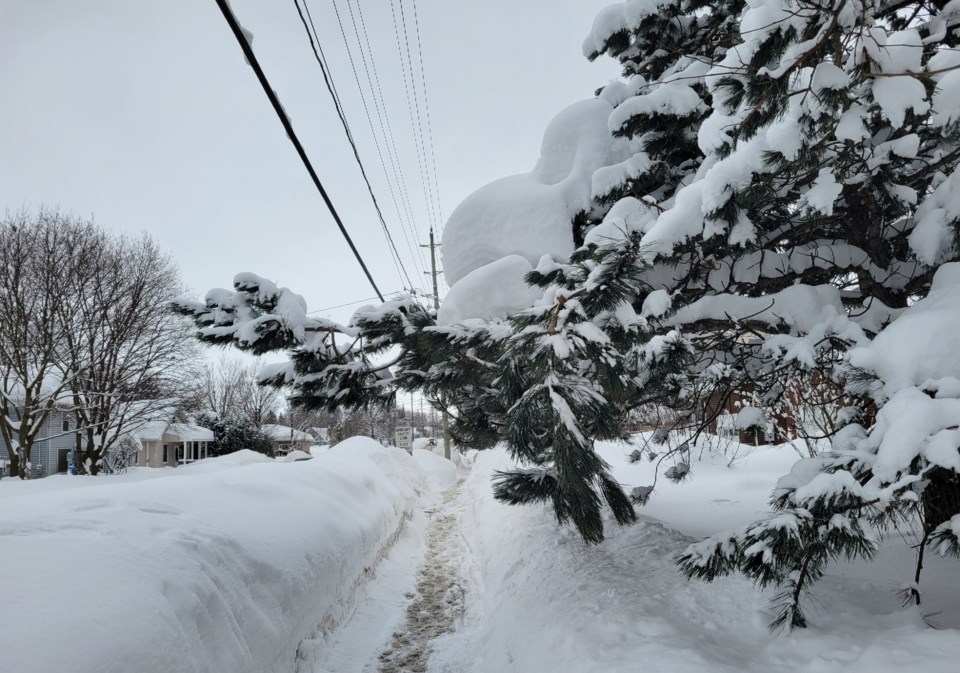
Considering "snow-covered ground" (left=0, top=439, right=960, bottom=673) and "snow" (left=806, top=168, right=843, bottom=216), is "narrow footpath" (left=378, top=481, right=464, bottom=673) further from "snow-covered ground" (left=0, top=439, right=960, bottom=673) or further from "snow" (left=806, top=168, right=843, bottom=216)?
"snow" (left=806, top=168, right=843, bottom=216)

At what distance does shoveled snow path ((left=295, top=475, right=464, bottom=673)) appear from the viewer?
13.6 ft

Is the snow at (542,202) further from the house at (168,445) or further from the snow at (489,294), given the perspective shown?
the house at (168,445)

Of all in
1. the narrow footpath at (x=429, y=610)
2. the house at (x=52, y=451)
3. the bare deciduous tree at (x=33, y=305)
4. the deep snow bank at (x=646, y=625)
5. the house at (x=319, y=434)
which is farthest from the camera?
the house at (x=319, y=434)

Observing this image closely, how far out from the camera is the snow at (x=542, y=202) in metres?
4.14

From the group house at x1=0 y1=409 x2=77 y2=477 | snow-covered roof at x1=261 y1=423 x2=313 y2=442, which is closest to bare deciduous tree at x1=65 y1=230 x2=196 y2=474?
house at x1=0 y1=409 x2=77 y2=477

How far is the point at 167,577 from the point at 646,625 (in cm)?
250

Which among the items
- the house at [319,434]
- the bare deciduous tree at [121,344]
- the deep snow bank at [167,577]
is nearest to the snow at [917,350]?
the deep snow bank at [167,577]

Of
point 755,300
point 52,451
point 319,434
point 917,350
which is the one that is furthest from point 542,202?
point 319,434

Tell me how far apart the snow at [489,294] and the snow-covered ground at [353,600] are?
1985mm

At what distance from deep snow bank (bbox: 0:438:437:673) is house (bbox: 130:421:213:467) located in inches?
1054

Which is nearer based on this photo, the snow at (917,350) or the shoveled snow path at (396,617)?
the snow at (917,350)

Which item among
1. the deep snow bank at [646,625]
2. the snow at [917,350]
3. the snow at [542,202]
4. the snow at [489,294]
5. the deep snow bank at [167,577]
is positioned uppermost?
the snow at [542,202]

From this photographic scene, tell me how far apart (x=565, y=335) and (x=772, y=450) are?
902 cm

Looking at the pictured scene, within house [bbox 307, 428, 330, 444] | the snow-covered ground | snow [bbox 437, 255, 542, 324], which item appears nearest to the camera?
the snow-covered ground
